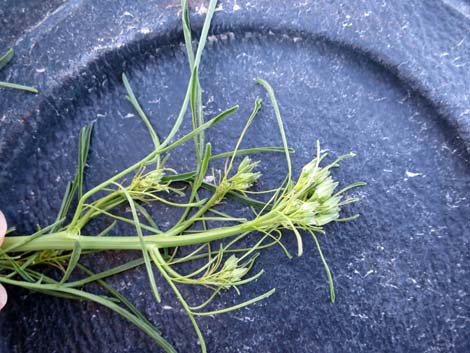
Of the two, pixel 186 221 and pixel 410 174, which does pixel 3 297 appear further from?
pixel 410 174

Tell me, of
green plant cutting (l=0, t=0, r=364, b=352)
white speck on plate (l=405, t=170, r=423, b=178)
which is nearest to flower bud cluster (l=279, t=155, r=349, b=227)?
green plant cutting (l=0, t=0, r=364, b=352)

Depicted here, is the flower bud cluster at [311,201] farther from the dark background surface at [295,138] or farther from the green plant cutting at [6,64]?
the green plant cutting at [6,64]

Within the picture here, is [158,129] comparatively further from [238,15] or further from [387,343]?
[387,343]

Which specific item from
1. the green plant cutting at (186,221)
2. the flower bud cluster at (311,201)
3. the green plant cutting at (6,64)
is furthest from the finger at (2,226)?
the flower bud cluster at (311,201)

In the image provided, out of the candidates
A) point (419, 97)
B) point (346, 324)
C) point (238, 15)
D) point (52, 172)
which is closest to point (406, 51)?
point (419, 97)

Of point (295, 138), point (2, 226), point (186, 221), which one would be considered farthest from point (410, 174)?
point (2, 226)

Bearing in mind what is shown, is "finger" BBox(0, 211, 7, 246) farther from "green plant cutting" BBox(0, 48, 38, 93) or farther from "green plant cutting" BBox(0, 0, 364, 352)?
"green plant cutting" BBox(0, 48, 38, 93)
